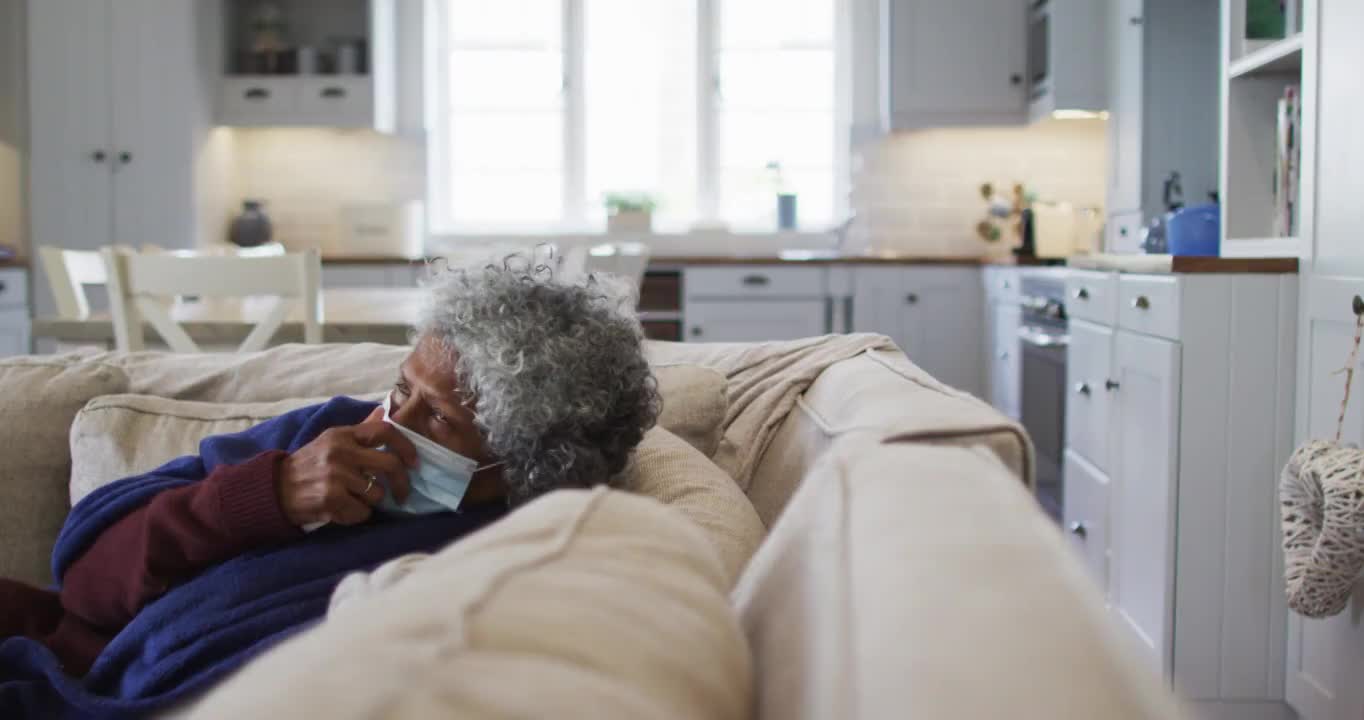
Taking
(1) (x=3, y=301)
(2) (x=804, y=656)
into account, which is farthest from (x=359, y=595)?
(1) (x=3, y=301)

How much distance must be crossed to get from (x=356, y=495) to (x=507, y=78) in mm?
5390

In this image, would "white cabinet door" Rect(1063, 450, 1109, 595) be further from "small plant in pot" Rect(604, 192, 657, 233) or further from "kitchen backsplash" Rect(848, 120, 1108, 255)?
"small plant in pot" Rect(604, 192, 657, 233)

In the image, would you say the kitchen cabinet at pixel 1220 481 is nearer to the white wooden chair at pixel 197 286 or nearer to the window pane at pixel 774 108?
the white wooden chair at pixel 197 286

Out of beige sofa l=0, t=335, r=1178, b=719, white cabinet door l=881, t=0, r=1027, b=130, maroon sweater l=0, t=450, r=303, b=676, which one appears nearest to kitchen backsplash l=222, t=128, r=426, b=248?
white cabinet door l=881, t=0, r=1027, b=130

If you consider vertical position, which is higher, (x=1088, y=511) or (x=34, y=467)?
(x=34, y=467)

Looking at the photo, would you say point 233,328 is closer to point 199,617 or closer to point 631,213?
point 199,617

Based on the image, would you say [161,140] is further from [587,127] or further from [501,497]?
[501,497]

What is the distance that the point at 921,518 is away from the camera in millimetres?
622

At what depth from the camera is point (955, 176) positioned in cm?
622

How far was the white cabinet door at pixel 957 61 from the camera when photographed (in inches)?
234

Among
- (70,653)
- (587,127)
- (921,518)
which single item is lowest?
(70,653)

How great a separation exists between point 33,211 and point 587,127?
2410mm

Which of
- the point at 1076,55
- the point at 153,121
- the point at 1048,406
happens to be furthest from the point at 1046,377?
the point at 153,121

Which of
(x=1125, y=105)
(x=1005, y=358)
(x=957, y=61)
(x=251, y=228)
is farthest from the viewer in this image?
(x=251, y=228)
